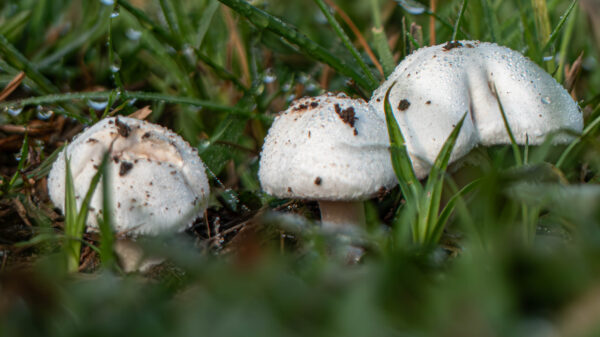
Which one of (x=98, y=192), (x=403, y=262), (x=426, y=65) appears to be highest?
(x=426, y=65)

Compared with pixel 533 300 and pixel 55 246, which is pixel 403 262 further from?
pixel 55 246

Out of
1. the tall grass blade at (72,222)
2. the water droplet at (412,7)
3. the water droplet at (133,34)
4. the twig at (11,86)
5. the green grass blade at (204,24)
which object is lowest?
the tall grass blade at (72,222)

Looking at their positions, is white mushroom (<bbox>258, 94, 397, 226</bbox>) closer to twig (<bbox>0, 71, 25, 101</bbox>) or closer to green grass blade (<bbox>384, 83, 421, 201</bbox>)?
green grass blade (<bbox>384, 83, 421, 201</bbox>)

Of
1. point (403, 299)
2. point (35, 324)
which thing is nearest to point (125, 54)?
point (35, 324)

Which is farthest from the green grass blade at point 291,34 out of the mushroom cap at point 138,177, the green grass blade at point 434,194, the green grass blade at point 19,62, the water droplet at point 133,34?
the green grass blade at point 19,62

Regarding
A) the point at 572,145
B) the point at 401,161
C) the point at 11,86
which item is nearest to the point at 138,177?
the point at 401,161

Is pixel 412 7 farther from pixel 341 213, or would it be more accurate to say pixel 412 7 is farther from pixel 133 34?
pixel 133 34

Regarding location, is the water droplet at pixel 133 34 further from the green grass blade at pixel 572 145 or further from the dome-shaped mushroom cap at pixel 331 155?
the green grass blade at pixel 572 145
